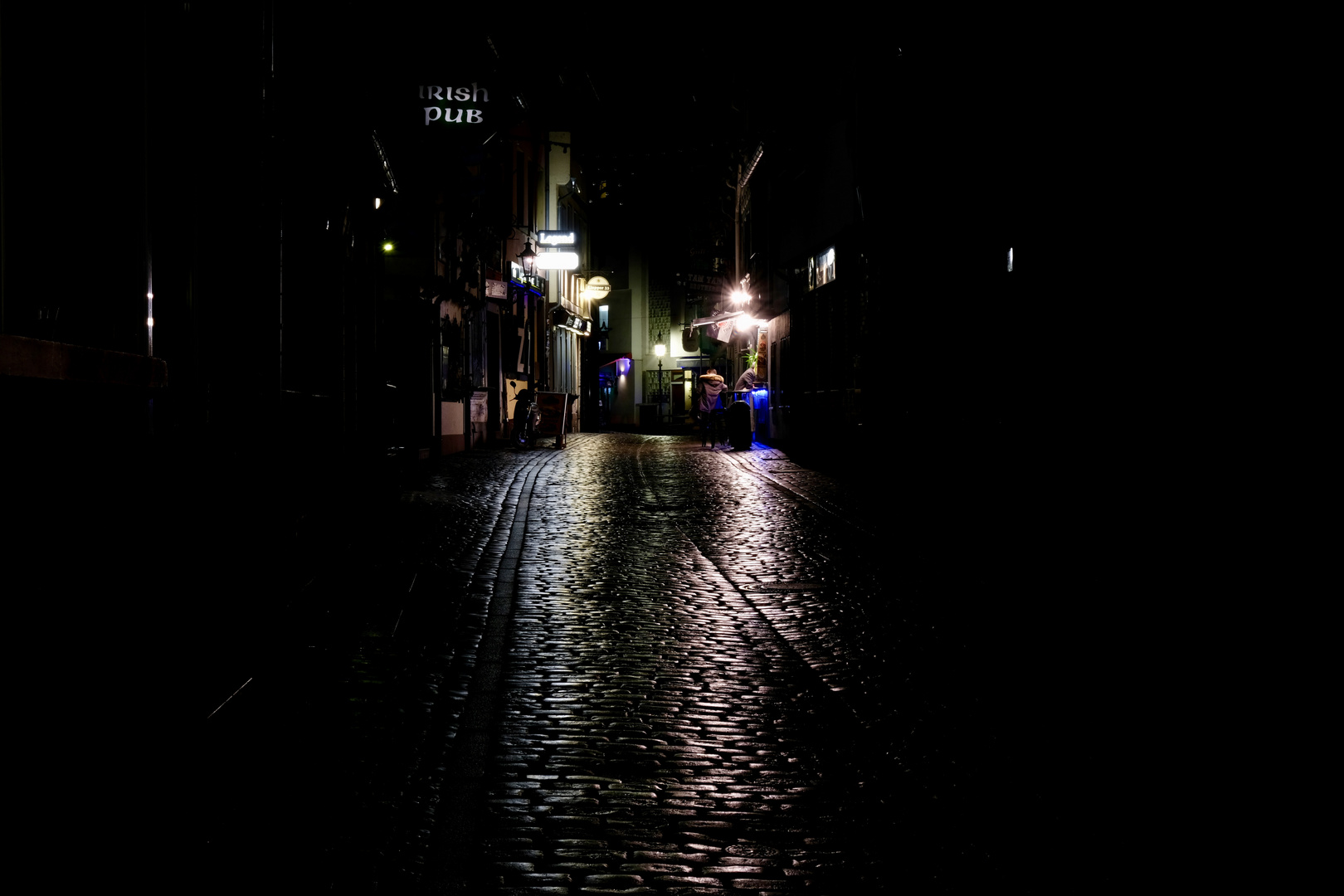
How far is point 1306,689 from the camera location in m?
5.07

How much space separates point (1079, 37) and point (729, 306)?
1073 inches

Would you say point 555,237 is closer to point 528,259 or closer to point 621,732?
point 528,259

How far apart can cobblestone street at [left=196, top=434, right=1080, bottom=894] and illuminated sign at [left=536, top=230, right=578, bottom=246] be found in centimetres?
2632

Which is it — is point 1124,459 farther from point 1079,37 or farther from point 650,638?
point 650,638

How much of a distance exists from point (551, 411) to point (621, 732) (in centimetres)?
2381

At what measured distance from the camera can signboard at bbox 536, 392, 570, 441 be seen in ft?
92.6

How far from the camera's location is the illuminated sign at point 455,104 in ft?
59.6

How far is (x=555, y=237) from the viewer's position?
3525cm

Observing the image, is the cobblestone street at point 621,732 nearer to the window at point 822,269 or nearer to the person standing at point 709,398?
the window at point 822,269

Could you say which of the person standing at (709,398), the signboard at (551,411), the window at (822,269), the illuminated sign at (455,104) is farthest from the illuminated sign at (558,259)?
the illuminated sign at (455,104)

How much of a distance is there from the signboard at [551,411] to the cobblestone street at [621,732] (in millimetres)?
18672

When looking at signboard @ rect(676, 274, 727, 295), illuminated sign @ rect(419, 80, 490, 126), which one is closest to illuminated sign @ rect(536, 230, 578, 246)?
signboard @ rect(676, 274, 727, 295)

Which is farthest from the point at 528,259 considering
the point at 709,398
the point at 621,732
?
the point at 621,732

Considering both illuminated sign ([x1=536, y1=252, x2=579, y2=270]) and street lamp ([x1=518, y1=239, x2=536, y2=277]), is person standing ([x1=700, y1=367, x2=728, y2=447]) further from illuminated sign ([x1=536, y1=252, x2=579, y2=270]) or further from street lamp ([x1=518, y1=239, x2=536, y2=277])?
illuminated sign ([x1=536, y1=252, x2=579, y2=270])
